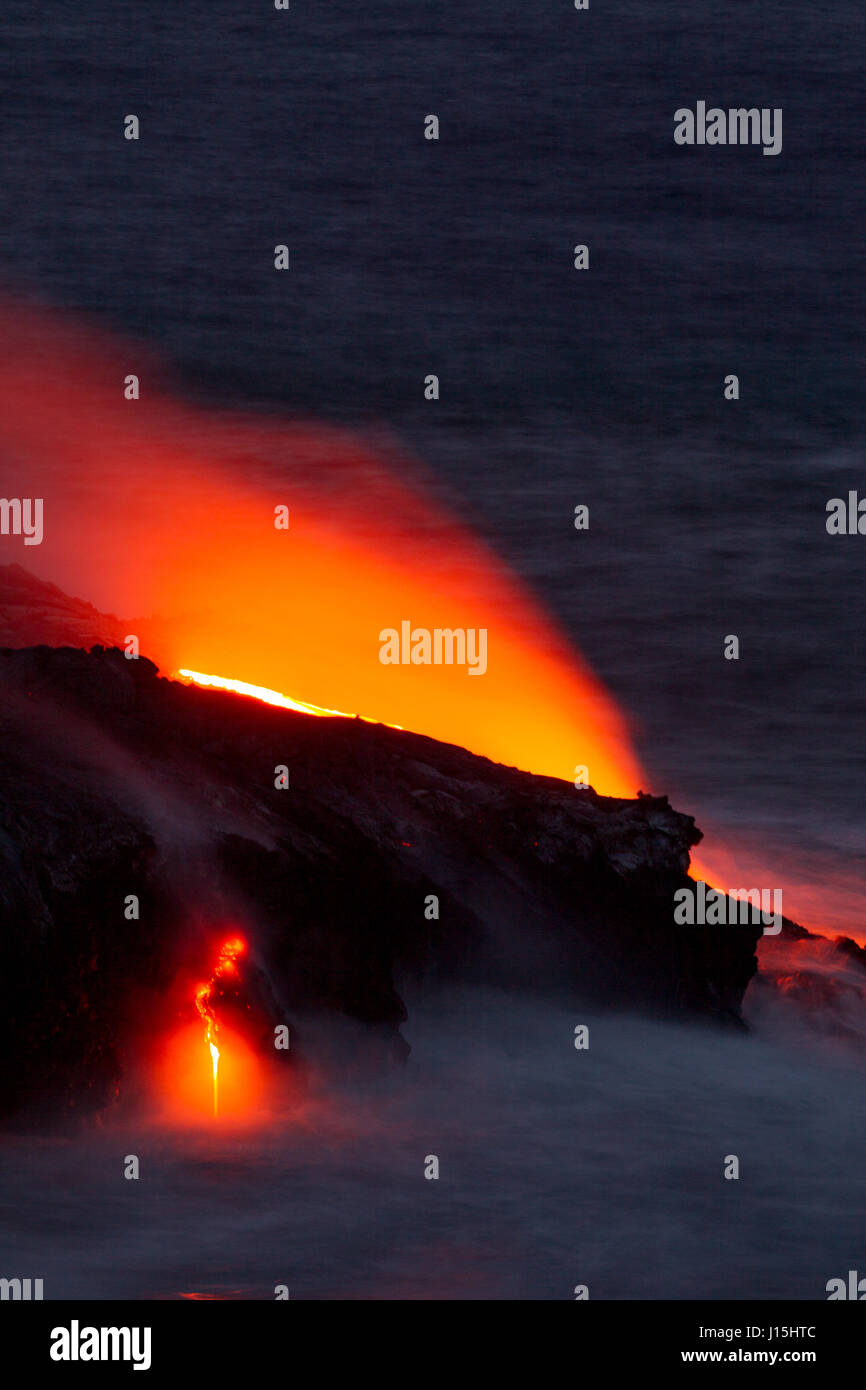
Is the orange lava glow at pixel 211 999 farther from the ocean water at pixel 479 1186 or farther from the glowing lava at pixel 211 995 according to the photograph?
the ocean water at pixel 479 1186

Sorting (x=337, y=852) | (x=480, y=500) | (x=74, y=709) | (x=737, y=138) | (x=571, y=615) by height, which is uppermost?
(x=737, y=138)

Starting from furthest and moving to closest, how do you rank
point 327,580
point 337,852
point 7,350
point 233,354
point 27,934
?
point 7,350 < point 233,354 < point 327,580 < point 337,852 < point 27,934

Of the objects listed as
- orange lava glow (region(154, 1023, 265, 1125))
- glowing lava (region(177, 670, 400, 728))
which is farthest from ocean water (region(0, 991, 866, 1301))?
glowing lava (region(177, 670, 400, 728))

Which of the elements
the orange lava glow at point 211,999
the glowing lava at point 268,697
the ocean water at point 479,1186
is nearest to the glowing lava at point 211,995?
the orange lava glow at point 211,999

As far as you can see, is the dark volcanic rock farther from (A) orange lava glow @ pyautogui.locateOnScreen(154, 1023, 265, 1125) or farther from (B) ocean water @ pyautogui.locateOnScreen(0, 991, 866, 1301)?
(B) ocean water @ pyautogui.locateOnScreen(0, 991, 866, 1301)

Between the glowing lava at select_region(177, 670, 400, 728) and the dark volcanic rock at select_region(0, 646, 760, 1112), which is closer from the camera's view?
the dark volcanic rock at select_region(0, 646, 760, 1112)

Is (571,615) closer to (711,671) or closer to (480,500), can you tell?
(711,671)

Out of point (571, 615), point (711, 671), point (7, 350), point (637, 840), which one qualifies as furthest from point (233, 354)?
point (637, 840)

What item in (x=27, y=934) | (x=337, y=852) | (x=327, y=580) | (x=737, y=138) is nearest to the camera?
(x=27, y=934)
